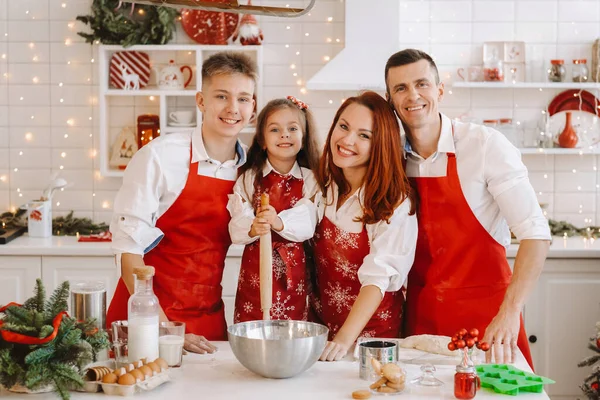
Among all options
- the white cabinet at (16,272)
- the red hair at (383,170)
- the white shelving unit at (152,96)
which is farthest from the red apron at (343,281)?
the white cabinet at (16,272)

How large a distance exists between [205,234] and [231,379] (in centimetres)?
88

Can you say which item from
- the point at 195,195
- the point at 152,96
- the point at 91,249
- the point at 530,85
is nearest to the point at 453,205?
the point at 195,195

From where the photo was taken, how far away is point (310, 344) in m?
2.13

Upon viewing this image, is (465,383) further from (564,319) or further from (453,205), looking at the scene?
(564,319)

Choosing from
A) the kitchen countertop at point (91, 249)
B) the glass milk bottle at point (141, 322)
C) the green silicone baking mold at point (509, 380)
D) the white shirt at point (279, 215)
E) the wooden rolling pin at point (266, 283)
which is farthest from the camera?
the kitchen countertop at point (91, 249)

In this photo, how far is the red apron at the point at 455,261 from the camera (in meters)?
2.82

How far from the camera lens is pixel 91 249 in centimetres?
434

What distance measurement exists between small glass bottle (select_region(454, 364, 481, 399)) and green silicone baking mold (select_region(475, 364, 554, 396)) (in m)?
0.09

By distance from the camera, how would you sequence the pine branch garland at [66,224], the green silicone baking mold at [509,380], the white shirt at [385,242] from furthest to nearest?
the pine branch garland at [66,224] < the white shirt at [385,242] < the green silicone baking mold at [509,380]

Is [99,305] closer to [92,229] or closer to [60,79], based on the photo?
[92,229]

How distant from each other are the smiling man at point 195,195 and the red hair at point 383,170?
427mm

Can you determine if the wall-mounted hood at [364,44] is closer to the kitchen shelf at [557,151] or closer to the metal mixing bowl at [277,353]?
the kitchen shelf at [557,151]

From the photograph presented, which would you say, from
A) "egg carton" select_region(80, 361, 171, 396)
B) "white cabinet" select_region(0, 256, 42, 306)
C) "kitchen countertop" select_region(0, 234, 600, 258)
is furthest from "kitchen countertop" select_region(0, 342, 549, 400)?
"white cabinet" select_region(0, 256, 42, 306)

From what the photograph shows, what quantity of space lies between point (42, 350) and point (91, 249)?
2.41m
